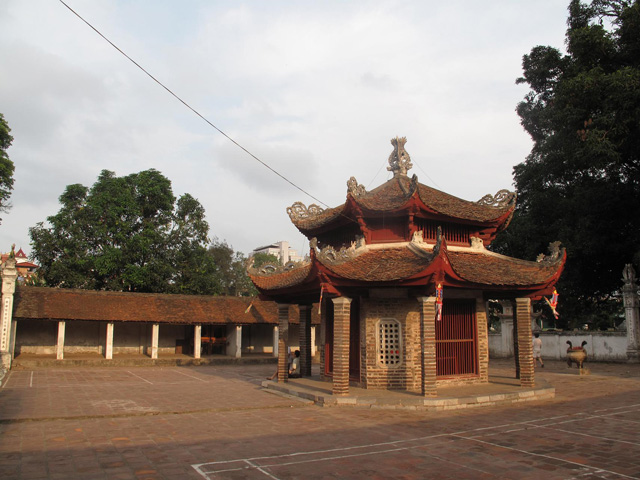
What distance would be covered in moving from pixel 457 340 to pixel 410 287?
285 centimetres

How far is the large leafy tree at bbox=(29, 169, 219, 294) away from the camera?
3466 cm

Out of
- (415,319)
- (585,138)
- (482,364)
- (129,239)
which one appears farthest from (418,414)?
(129,239)

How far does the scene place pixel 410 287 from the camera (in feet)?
47.8

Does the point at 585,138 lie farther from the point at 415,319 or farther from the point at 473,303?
the point at 415,319

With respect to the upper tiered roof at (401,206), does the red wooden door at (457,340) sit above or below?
below

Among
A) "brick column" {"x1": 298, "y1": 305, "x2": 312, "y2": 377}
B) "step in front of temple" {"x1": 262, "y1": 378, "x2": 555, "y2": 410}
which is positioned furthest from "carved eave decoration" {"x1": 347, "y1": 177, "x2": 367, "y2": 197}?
"step in front of temple" {"x1": 262, "y1": 378, "x2": 555, "y2": 410}

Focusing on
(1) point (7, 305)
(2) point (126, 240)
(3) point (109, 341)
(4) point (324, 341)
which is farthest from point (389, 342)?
(2) point (126, 240)

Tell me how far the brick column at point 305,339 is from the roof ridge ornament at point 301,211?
348 cm

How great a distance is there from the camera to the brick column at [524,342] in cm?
1511

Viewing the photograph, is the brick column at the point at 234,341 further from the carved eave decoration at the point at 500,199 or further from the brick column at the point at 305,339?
the carved eave decoration at the point at 500,199

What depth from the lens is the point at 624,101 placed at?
2416cm

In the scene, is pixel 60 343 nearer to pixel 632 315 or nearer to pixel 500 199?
pixel 500 199

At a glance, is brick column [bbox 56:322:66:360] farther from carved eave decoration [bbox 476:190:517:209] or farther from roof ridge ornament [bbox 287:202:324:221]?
carved eave decoration [bbox 476:190:517:209]

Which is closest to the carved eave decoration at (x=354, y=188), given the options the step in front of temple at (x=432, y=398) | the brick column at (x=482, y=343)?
the brick column at (x=482, y=343)
